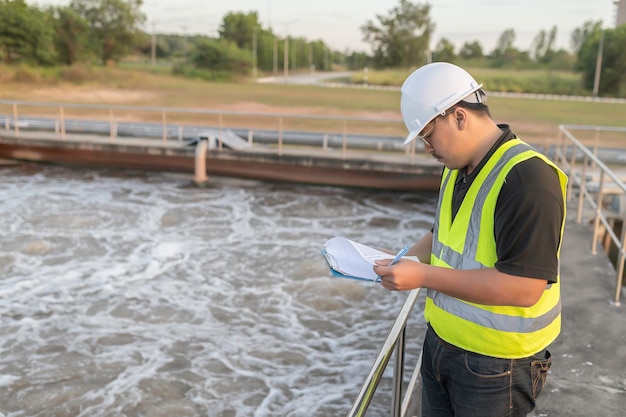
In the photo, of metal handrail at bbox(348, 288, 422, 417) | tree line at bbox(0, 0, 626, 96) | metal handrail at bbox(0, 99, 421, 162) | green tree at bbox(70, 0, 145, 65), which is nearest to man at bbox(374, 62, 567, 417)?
metal handrail at bbox(348, 288, 422, 417)

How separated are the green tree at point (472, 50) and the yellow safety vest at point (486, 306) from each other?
84890mm

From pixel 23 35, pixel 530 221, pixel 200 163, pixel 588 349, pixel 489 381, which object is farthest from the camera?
pixel 23 35

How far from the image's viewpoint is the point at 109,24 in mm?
57562

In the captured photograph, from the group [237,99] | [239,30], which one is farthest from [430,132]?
[239,30]

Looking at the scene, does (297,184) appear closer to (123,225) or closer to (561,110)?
(123,225)

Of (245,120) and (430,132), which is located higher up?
(430,132)

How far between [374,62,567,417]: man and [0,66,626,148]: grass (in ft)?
95.0

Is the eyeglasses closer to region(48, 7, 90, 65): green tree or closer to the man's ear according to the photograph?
the man's ear

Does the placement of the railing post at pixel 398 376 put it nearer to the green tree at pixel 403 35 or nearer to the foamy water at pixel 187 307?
the foamy water at pixel 187 307

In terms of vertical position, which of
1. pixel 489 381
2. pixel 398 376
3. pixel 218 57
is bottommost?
pixel 398 376

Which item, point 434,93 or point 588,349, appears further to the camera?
point 588,349

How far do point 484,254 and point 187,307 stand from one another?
614 centimetres

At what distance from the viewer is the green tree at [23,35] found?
156ft

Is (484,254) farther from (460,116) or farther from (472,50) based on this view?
(472,50)
